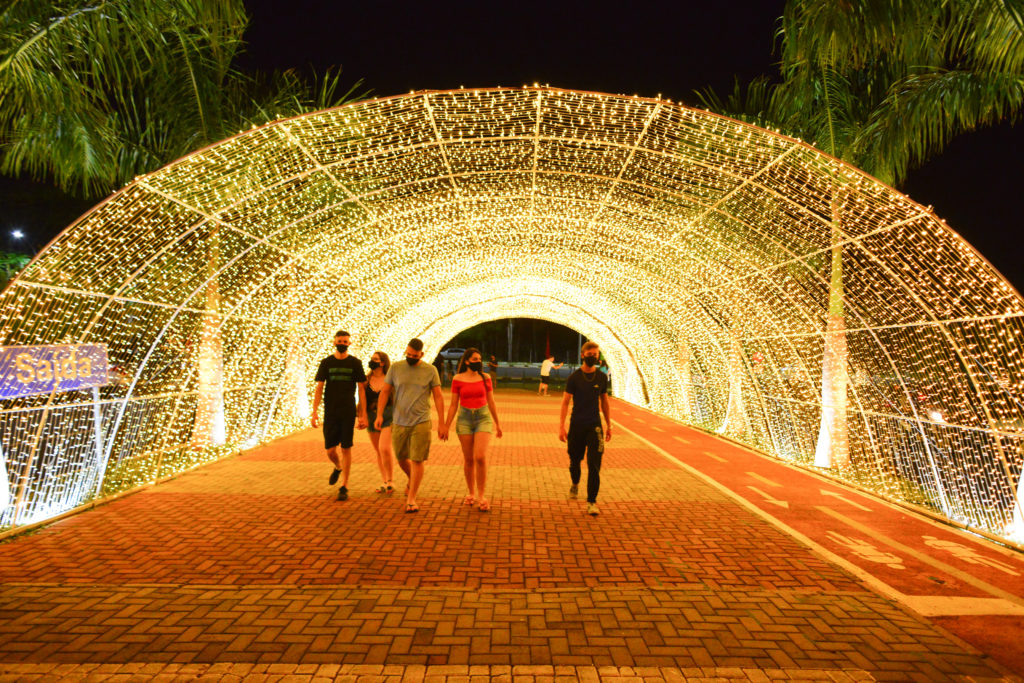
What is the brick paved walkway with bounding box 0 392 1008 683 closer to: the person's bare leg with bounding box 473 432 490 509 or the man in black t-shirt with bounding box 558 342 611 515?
the person's bare leg with bounding box 473 432 490 509

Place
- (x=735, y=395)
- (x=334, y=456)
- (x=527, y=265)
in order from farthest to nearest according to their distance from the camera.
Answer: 1. (x=527, y=265)
2. (x=735, y=395)
3. (x=334, y=456)

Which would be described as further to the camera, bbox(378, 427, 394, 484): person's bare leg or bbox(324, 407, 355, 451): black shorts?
bbox(378, 427, 394, 484): person's bare leg

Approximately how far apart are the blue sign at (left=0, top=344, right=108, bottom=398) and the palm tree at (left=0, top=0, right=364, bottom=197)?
2.59m

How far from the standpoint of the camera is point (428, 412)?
19.5 ft

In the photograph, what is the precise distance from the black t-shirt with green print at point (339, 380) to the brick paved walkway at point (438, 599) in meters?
0.97

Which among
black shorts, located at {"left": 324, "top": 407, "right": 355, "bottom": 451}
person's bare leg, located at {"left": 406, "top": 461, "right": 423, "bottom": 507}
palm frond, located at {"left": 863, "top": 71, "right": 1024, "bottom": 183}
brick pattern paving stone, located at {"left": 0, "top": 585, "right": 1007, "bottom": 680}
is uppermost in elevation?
palm frond, located at {"left": 863, "top": 71, "right": 1024, "bottom": 183}

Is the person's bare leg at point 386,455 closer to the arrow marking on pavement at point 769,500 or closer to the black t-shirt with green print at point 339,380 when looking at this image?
the black t-shirt with green print at point 339,380

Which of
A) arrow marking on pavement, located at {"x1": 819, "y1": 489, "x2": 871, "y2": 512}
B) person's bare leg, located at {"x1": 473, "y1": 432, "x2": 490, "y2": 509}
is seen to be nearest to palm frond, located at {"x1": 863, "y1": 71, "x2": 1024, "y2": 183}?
arrow marking on pavement, located at {"x1": 819, "y1": 489, "x2": 871, "y2": 512}

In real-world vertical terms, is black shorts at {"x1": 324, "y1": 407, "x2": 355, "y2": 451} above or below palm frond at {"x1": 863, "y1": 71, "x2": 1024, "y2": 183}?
below

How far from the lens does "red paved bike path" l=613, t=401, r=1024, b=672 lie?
395cm

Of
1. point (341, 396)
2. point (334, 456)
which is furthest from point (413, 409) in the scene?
point (334, 456)

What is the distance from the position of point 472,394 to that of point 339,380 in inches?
54.6

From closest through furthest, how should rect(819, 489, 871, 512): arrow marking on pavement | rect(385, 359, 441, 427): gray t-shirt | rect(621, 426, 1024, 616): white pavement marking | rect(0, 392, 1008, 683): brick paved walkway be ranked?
rect(0, 392, 1008, 683): brick paved walkway < rect(621, 426, 1024, 616): white pavement marking < rect(385, 359, 441, 427): gray t-shirt < rect(819, 489, 871, 512): arrow marking on pavement

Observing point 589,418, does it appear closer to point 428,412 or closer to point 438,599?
point 428,412
